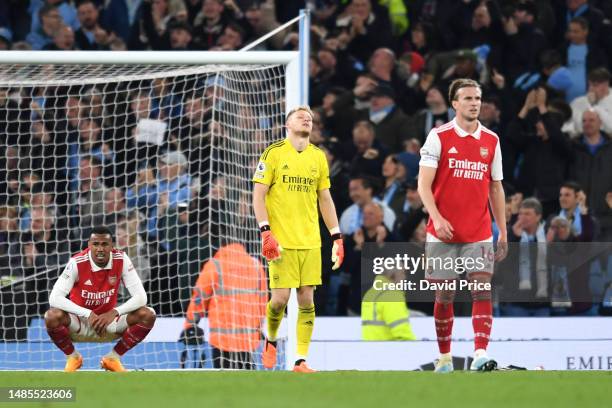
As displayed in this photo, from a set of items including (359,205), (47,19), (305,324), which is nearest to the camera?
(305,324)

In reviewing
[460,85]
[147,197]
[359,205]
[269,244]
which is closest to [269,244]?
[269,244]

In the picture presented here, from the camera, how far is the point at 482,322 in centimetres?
875

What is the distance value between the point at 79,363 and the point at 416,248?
3082 millimetres

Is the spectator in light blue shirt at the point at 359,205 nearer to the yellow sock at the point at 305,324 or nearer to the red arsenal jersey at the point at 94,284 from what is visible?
the red arsenal jersey at the point at 94,284

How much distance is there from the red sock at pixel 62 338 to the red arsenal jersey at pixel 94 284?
1.11 feet

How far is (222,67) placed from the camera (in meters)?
11.6

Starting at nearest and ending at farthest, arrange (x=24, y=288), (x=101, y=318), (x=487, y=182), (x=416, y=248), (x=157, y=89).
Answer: (x=487, y=182) < (x=101, y=318) < (x=416, y=248) < (x=24, y=288) < (x=157, y=89)

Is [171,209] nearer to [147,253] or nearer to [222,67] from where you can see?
[147,253]

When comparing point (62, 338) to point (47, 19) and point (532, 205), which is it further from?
point (47, 19)

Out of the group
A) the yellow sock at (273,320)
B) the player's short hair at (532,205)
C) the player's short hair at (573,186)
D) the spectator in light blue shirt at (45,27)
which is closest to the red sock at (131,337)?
the yellow sock at (273,320)

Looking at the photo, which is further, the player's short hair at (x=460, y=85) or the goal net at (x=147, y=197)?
the goal net at (x=147, y=197)

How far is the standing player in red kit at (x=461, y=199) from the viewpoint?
8.81 meters

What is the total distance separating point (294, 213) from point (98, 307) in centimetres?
207

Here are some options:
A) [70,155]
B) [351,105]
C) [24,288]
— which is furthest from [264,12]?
[24,288]
